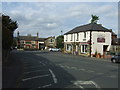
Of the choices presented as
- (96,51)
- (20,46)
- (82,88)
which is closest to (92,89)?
(82,88)

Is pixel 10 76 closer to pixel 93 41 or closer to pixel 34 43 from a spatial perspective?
pixel 93 41

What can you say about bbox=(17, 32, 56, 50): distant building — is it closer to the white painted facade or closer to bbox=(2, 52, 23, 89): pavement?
the white painted facade

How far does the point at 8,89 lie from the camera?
9.05m

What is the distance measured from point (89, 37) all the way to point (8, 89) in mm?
38676

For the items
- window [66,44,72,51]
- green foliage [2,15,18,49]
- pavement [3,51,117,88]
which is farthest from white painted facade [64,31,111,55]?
pavement [3,51,117,88]

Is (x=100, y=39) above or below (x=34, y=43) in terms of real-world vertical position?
above

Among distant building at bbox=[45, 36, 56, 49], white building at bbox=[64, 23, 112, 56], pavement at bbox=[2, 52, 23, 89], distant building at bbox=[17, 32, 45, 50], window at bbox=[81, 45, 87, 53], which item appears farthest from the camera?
distant building at bbox=[45, 36, 56, 49]

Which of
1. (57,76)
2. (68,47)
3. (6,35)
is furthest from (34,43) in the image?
(57,76)

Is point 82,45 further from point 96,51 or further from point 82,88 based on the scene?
point 82,88

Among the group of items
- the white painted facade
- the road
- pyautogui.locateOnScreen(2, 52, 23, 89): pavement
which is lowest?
the road

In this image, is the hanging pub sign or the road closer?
the road

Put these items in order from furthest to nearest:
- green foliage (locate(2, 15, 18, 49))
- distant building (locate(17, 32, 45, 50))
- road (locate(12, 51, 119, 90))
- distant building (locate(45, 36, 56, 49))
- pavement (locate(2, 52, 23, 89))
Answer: distant building (locate(45, 36, 56, 49)) < distant building (locate(17, 32, 45, 50)) < green foliage (locate(2, 15, 18, 49)) < road (locate(12, 51, 119, 90)) < pavement (locate(2, 52, 23, 89))

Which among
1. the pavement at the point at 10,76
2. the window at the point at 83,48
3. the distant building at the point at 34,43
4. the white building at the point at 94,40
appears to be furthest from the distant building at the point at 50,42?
the pavement at the point at 10,76

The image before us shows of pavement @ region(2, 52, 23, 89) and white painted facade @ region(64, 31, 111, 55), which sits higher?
white painted facade @ region(64, 31, 111, 55)
